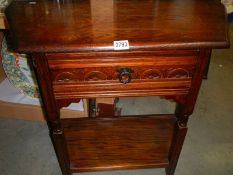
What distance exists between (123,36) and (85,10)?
19cm

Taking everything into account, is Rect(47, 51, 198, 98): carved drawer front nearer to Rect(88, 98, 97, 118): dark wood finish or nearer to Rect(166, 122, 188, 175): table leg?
Rect(166, 122, 188, 175): table leg

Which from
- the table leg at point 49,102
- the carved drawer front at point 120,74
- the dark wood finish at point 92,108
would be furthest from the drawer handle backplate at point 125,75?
A: the dark wood finish at point 92,108

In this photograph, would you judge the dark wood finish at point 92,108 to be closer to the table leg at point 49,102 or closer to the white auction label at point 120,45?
the table leg at point 49,102

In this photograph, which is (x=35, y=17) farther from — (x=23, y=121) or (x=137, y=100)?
(x=137, y=100)

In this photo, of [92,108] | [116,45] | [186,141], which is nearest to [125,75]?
[116,45]

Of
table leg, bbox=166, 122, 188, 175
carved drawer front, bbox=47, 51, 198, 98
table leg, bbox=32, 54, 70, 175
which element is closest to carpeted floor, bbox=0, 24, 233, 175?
table leg, bbox=166, 122, 188, 175

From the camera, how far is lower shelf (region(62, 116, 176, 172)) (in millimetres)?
905

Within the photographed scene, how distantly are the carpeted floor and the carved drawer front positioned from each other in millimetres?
521

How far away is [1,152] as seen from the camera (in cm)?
114

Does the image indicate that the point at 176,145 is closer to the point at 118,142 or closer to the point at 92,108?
the point at 118,142

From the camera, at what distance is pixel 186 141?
1.19m

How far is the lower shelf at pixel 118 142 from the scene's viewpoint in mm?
905

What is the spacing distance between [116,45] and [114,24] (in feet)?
0.32

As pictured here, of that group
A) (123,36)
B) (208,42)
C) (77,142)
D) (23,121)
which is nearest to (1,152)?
(23,121)
